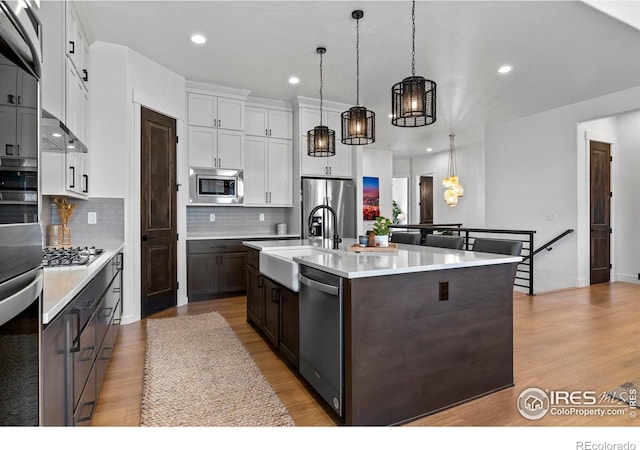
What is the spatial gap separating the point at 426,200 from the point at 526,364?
8.62 metres

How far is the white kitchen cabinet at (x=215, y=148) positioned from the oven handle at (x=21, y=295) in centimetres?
412

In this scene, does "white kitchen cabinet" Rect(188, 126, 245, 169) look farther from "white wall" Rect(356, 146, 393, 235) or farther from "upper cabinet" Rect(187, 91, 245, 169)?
"white wall" Rect(356, 146, 393, 235)

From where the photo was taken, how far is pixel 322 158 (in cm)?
560

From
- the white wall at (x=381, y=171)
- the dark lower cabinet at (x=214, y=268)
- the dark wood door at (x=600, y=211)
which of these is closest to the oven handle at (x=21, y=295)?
the dark lower cabinet at (x=214, y=268)

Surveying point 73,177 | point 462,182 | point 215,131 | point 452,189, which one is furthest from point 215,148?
point 462,182

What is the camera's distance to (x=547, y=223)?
240 inches

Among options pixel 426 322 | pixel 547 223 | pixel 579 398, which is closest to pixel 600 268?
pixel 547 223

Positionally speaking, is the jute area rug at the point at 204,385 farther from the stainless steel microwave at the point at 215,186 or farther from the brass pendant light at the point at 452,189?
the brass pendant light at the point at 452,189

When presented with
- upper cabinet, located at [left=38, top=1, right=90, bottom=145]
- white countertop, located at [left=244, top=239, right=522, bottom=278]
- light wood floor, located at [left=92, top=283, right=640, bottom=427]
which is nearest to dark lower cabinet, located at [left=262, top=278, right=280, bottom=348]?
light wood floor, located at [left=92, top=283, right=640, bottom=427]

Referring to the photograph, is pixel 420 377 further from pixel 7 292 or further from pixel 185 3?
pixel 185 3

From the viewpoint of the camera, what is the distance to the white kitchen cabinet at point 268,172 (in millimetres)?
5438

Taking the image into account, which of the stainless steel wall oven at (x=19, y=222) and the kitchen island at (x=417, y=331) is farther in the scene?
the kitchen island at (x=417, y=331)

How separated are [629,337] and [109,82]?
5723mm

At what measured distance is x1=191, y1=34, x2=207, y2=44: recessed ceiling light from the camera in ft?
11.8
